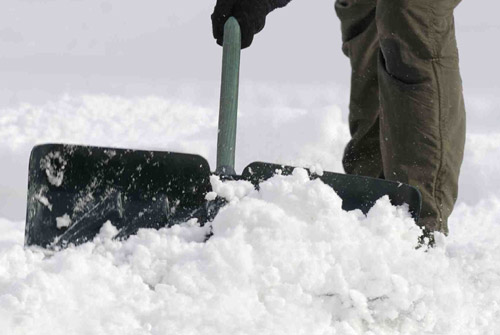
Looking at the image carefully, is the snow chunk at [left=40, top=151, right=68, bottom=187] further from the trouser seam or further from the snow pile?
the trouser seam

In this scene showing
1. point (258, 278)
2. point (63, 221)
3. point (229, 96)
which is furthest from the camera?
point (229, 96)

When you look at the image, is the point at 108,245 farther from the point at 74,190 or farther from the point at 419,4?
the point at 419,4

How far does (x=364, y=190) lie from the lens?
1808mm

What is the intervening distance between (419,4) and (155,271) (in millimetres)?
1147

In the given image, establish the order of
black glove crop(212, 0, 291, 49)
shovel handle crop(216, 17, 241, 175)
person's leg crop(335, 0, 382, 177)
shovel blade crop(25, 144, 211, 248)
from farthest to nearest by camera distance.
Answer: person's leg crop(335, 0, 382, 177) < black glove crop(212, 0, 291, 49) < shovel handle crop(216, 17, 241, 175) < shovel blade crop(25, 144, 211, 248)

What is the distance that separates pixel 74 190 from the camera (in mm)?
1810

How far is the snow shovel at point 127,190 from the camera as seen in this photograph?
1788 millimetres

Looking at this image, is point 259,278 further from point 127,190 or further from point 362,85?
point 362,85

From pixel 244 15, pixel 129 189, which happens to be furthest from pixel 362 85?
pixel 129 189

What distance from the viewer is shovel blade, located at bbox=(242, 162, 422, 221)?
5.91 ft

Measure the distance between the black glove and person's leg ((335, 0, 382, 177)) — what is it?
511 mm

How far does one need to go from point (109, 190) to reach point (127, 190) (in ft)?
0.13

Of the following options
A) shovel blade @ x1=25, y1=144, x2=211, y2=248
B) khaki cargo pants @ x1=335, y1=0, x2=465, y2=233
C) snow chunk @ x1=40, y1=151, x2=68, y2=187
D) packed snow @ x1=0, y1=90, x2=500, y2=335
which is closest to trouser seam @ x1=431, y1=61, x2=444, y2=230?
khaki cargo pants @ x1=335, y1=0, x2=465, y2=233

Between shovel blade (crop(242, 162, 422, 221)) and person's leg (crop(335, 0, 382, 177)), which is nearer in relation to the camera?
shovel blade (crop(242, 162, 422, 221))
